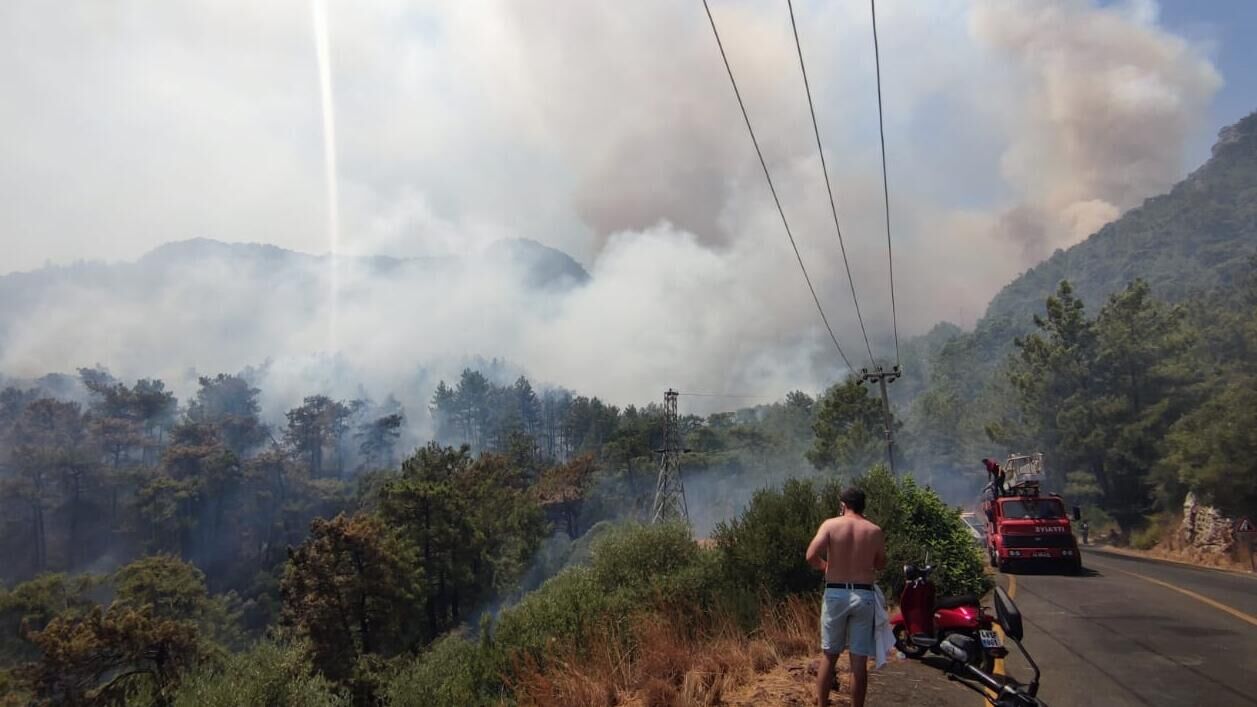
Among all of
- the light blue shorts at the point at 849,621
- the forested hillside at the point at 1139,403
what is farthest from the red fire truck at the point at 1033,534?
the light blue shorts at the point at 849,621

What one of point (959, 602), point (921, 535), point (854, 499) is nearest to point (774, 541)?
point (921, 535)

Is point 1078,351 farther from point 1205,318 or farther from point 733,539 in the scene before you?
point 733,539

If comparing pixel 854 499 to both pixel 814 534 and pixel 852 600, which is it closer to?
pixel 852 600

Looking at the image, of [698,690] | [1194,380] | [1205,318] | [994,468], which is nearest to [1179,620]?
[698,690]

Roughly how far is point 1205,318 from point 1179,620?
215ft

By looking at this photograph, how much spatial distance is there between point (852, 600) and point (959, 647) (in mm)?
1009

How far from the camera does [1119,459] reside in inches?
1932

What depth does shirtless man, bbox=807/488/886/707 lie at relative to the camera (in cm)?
628

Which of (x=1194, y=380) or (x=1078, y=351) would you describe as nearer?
(x=1194, y=380)

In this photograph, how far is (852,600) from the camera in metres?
6.32

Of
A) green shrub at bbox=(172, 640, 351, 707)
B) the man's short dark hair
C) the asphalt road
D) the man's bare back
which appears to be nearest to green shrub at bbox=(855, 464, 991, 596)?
the asphalt road

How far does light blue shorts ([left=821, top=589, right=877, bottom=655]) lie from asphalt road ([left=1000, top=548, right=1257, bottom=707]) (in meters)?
2.64

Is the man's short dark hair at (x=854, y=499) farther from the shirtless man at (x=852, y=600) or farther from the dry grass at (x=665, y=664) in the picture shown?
the dry grass at (x=665, y=664)

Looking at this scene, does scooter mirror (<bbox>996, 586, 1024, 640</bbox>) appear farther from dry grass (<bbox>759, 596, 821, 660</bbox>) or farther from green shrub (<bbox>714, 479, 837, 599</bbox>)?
green shrub (<bbox>714, 479, 837, 599</bbox>)
